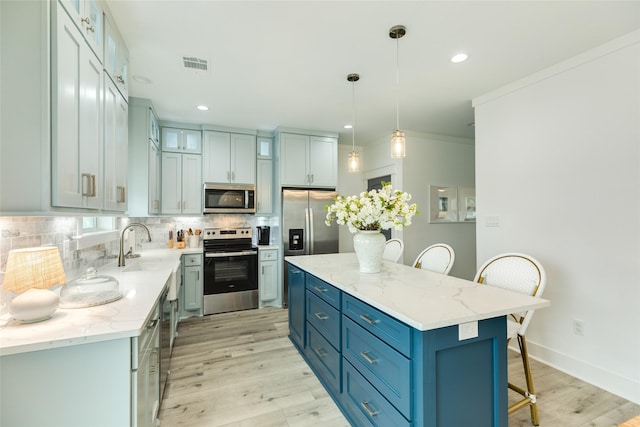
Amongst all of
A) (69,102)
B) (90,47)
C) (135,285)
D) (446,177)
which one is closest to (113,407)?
(135,285)

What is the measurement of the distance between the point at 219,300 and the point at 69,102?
3144 millimetres

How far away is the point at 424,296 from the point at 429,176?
3.40 m

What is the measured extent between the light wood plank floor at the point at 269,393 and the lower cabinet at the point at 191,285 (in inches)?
30.5

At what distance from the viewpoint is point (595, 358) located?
2264 millimetres

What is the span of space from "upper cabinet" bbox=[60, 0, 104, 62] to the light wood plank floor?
2302 millimetres

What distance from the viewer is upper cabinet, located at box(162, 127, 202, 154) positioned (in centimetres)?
391

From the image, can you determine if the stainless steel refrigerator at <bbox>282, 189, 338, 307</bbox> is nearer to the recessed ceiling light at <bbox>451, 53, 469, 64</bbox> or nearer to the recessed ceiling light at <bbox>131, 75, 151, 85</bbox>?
the recessed ceiling light at <bbox>131, 75, 151, 85</bbox>

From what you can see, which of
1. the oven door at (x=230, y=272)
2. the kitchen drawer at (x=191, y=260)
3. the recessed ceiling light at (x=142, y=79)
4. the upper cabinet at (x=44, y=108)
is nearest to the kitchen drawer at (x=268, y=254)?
the oven door at (x=230, y=272)

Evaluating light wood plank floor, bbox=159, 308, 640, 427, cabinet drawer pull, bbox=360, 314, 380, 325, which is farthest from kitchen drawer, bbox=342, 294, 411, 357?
light wood plank floor, bbox=159, 308, 640, 427

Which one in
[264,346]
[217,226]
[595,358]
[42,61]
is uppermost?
[42,61]

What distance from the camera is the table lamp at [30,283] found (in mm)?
1188

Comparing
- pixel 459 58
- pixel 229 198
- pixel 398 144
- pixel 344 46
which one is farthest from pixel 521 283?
pixel 229 198

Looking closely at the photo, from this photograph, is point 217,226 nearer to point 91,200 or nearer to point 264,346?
point 264,346

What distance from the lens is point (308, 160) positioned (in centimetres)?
432
